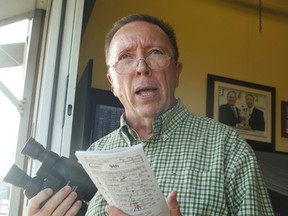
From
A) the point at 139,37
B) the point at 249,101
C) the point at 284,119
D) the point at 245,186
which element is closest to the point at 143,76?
the point at 139,37

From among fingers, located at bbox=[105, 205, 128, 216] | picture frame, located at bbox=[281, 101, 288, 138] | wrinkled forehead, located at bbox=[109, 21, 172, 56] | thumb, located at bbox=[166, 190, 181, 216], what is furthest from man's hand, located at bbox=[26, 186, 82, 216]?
picture frame, located at bbox=[281, 101, 288, 138]

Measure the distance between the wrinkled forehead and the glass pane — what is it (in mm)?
1118

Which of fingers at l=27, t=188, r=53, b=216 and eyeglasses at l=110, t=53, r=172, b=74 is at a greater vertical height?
eyeglasses at l=110, t=53, r=172, b=74

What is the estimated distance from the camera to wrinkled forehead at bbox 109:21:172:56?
1.09 metres

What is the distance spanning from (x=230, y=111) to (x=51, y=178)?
151 centimetres

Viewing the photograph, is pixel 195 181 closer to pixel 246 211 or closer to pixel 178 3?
pixel 246 211

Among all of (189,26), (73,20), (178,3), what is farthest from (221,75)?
(73,20)

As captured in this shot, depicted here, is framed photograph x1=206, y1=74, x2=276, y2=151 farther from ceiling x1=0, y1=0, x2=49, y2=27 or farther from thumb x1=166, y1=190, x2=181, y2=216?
thumb x1=166, y1=190, x2=181, y2=216

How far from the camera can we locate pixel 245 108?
7.55ft

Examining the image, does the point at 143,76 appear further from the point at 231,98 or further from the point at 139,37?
the point at 231,98

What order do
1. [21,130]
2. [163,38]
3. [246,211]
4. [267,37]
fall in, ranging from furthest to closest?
[267,37]
[21,130]
[163,38]
[246,211]

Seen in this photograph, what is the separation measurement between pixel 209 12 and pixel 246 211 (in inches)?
70.9

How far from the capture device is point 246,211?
2.62 feet

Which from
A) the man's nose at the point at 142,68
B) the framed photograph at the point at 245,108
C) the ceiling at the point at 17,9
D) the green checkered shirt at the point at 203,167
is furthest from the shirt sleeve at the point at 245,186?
the ceiling at the point at 17,9
